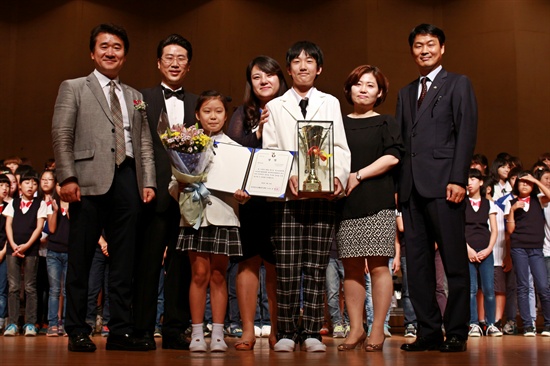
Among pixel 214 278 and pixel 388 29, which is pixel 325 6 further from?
pixel 214 278

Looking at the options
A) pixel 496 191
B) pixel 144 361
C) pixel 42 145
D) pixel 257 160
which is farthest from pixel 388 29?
pixel 144 361

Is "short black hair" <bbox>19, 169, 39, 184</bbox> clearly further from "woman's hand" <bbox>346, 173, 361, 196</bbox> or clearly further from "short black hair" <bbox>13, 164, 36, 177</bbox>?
"woman's hand" <bbox>346, 173, 361, 196</bbox>

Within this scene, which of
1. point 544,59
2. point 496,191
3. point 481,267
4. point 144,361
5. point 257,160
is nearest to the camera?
point 144,361

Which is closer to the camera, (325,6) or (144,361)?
(144,361)

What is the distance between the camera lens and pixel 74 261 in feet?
14.6

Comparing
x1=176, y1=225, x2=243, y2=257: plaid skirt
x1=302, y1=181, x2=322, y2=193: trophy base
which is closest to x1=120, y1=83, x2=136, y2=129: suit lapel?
x1=176, y1=225, x2=243, y2=257: plaid skirt


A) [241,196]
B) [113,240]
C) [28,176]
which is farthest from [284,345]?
[28,176]

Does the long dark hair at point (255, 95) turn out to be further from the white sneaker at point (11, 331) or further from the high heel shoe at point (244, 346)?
the white sneaker at point (11, 331)

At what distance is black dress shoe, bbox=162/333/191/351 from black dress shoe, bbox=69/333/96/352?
0.48 metres

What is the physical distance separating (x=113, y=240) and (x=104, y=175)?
16.3 inches

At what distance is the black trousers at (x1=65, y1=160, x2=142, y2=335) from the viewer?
4438mm

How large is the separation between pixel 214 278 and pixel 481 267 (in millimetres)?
3762

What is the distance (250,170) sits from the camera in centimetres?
432

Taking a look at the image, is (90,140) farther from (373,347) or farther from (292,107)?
(373,347)
